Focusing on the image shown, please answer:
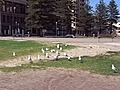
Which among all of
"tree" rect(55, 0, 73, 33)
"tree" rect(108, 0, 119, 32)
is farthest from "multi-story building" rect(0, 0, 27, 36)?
"tree" rect(108, 0, 119, 32)

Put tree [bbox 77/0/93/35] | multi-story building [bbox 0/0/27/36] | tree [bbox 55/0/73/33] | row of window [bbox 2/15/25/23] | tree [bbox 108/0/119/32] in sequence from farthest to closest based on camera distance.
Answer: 1. tree [bbox 108/0/119/32]
2. tree [bbox 77/0/93/35]
3. row of window [bbox 2/15/25/23]
4. multi-story building [bbox 0/0/27/36]
5. tree [bbox 55/0/73/33]

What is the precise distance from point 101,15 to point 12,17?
1385 inches

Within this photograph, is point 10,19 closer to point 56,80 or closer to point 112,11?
point 112,11

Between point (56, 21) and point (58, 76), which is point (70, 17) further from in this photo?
point (58, 76)

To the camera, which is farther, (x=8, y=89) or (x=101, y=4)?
(x=101, y=4)

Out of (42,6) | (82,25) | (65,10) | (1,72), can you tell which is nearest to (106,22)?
(82,25)

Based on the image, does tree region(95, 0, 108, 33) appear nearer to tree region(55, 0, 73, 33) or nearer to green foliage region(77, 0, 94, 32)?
green foliage region(77, 0, 94, 32)

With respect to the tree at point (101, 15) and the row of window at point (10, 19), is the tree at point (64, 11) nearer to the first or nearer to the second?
the row of window at point (10, 19)

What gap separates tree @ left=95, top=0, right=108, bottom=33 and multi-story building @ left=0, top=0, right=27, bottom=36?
93.7 feet

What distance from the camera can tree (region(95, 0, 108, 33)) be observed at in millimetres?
137000

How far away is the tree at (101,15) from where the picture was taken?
137000 millimetres

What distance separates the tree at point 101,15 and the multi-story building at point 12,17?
2857 centimetres

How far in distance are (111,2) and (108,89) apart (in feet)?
451

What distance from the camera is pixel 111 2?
480ft
